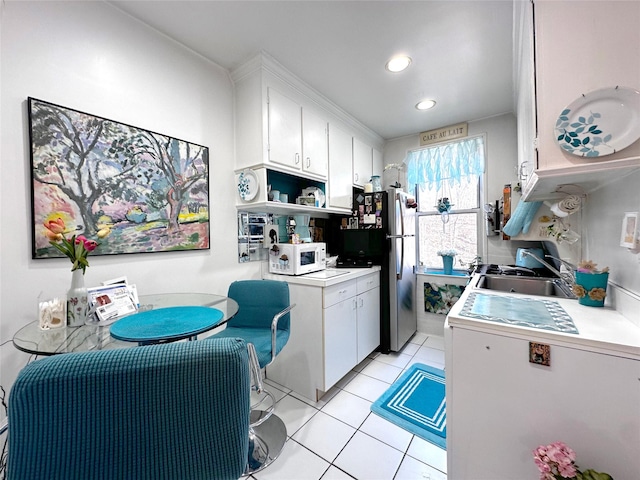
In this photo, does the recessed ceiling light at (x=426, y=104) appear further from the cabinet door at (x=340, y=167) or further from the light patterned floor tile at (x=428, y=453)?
Answer: the light patterned floor tile at (x=428, y=453)

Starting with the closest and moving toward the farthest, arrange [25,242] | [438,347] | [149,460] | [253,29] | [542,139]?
[149,460], [542,139], [25,242], [253,29], [438,347]

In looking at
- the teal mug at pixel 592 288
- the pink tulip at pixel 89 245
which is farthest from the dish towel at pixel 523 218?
the pink tulip at pixel 89 245

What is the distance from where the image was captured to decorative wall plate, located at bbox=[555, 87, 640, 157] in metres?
0.87

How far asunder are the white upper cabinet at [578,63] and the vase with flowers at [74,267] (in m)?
2.05

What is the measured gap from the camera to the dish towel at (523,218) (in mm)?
2099

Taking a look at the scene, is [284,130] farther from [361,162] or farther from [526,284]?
[526,284]

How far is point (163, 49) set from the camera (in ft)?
A: 5.70

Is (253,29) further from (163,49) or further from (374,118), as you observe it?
(374,118)

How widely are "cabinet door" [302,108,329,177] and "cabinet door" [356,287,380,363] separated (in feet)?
4.26

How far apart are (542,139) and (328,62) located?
63.3 inches

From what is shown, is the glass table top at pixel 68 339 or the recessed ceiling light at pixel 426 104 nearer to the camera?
the glass table top at pixel 68 339

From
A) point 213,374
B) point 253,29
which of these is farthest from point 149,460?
point 253,29

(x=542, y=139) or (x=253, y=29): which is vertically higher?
(x=253, y=29)

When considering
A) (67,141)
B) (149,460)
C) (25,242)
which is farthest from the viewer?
(67,141)
